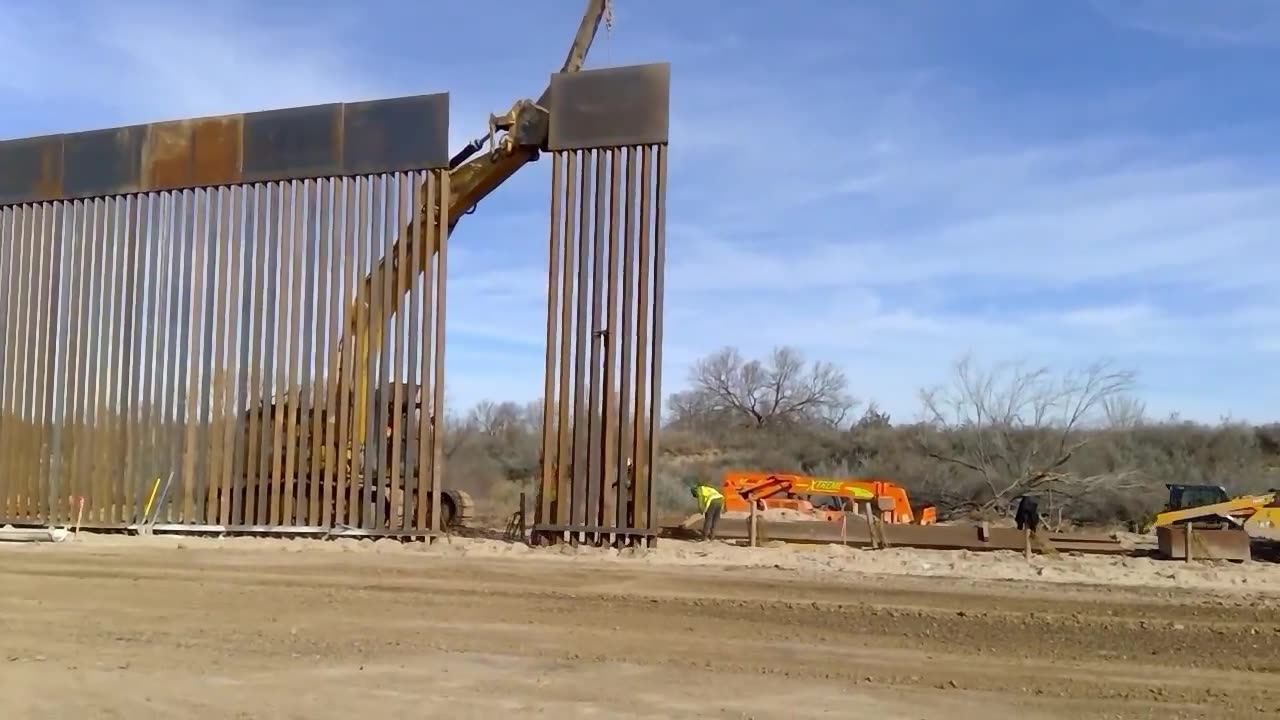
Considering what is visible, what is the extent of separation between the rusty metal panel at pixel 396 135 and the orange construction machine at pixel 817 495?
959 cm

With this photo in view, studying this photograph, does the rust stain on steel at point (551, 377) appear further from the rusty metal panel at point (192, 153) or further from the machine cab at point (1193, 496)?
the machine cab at point (1193, 496)

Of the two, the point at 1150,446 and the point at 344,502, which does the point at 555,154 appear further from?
the point at 1150,446

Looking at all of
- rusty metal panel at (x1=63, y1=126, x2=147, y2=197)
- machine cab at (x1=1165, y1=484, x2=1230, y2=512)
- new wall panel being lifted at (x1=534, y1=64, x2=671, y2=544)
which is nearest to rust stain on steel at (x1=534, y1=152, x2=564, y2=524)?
new wall panel being lifted at (x1=534, y1=64, x2=671, y2=544)

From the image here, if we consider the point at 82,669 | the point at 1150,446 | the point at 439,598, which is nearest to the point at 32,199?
the point at 439,598

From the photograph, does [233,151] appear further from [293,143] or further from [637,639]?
[637,639]

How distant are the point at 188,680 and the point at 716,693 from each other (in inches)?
156

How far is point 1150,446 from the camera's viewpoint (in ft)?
138

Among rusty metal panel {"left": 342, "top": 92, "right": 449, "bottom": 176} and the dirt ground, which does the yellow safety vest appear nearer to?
the dirt ground

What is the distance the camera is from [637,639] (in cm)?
1086

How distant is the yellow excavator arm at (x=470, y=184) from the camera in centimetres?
2123

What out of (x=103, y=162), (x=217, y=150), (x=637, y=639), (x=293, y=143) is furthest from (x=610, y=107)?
(x=637, y=639)

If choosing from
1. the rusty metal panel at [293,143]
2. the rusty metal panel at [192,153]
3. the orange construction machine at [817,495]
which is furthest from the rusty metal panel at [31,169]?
the orange construction machine at [817,495]

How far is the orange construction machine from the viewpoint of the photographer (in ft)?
79.9

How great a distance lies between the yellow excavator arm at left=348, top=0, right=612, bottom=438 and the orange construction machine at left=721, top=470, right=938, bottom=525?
8.28 metres
